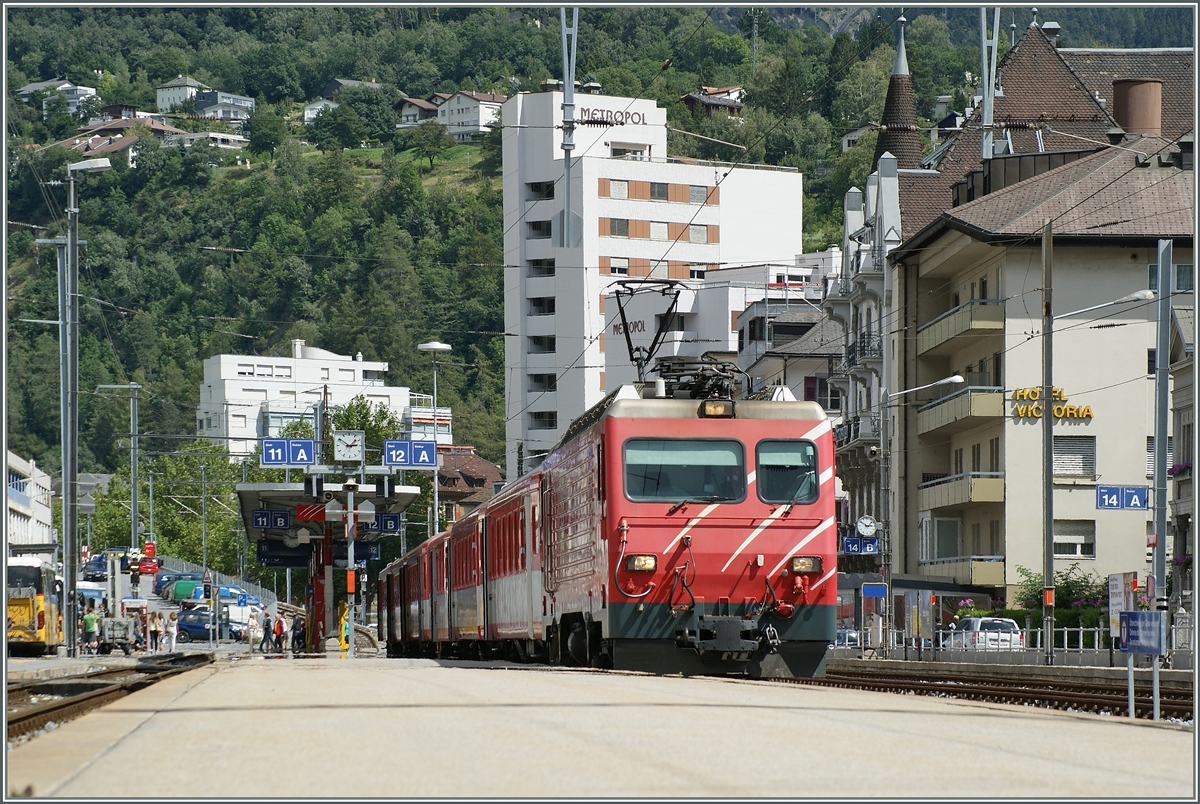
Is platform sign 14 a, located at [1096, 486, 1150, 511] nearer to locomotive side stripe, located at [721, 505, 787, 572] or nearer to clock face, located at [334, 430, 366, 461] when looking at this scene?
locomotive side stripe, located at [721, 505, 787, 572]

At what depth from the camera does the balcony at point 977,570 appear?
176ft

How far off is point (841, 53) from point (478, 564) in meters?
135

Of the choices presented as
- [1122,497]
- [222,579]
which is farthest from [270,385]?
[1122,497]

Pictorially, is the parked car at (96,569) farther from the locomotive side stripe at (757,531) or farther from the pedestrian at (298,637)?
the locomotive side stripe at (757,531)

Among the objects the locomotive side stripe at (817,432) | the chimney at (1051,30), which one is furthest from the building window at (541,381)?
the locomotive side stripe at (817,432)

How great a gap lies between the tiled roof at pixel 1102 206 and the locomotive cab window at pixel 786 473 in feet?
108

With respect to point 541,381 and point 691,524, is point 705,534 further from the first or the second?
point 541,381

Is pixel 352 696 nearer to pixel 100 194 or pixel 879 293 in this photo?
pixel 879 293

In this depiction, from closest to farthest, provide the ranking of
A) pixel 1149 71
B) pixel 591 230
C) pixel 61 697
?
pixel 61 697 < pixel 1149 71 < pixel 591 230

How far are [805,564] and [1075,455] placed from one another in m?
36.4

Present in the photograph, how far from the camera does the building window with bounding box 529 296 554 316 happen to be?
120387mm

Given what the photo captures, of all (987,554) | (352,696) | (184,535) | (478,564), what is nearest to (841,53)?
(184,535)

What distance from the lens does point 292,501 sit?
4262 cm

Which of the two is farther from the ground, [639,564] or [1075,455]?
[1075,455]
